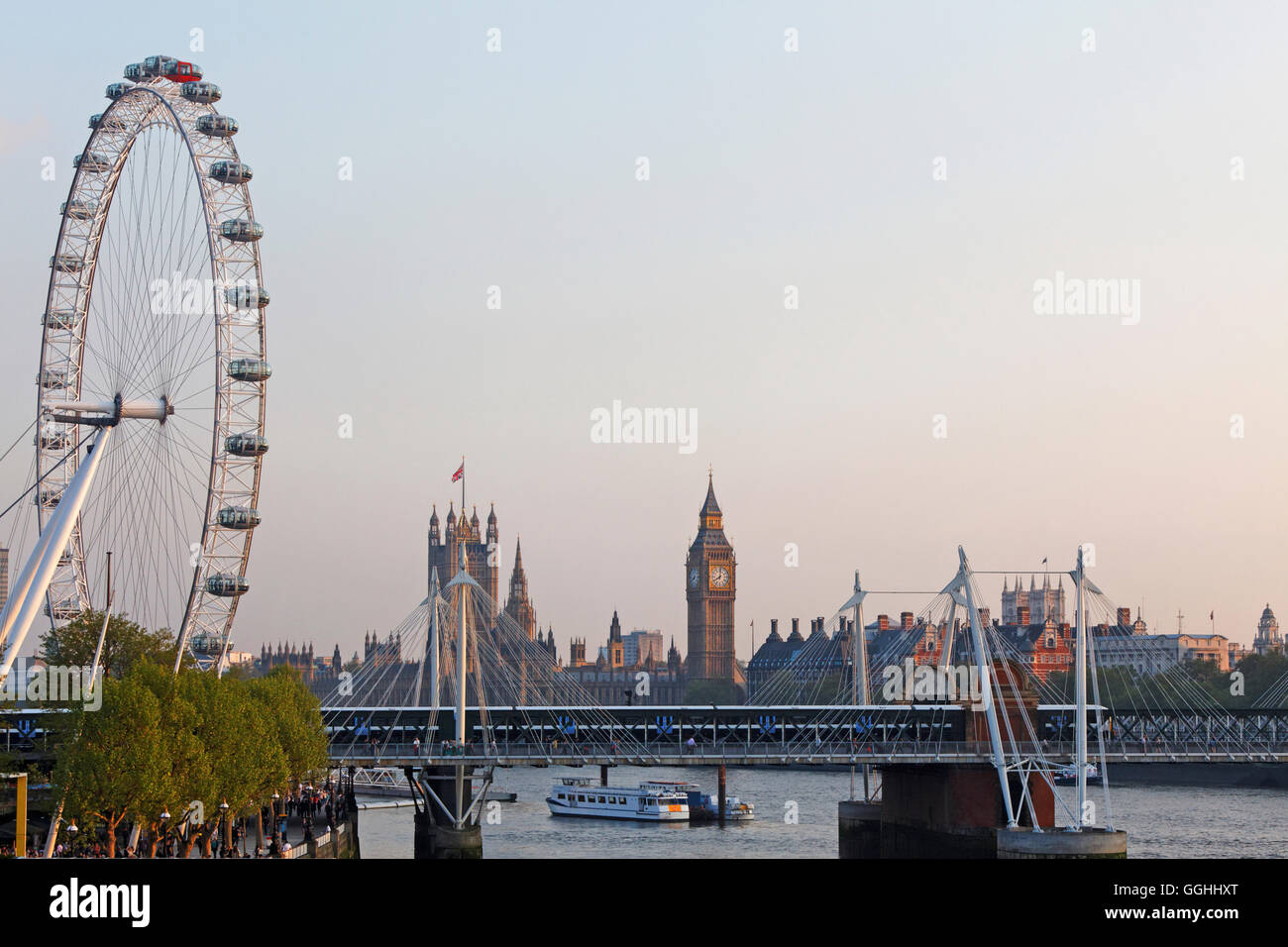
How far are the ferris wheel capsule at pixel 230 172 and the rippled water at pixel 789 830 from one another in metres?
25.0

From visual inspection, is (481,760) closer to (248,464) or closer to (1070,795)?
(248,464)

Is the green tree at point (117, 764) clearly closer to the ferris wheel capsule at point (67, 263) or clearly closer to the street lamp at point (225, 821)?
the street lamp at point (225, 821)

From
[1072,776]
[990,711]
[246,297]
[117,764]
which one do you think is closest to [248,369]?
[246,297]

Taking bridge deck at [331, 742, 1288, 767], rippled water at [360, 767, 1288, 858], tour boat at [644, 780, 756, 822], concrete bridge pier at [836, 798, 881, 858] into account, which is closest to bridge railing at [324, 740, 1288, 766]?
bridge deck at [331, 742, 1288, 767]

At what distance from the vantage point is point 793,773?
406 feet

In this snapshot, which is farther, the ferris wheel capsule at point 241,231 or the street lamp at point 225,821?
the ferris wheel capsule at point 241,231

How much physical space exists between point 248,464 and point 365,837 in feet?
75.1

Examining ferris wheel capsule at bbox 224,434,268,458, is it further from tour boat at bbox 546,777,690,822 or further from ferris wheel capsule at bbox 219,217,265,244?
tour boat at bbox 546,777,690,822

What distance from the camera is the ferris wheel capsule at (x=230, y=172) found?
185 feet

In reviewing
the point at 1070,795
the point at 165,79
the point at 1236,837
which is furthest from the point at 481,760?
the point at 1070,795

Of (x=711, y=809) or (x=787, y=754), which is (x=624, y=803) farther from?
(x=787, y=754)

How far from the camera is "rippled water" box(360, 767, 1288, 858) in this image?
6512cm

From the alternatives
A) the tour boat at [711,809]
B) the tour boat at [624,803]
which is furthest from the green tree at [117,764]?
the tour boat at [711,809]

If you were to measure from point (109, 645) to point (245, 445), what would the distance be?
17978mm
